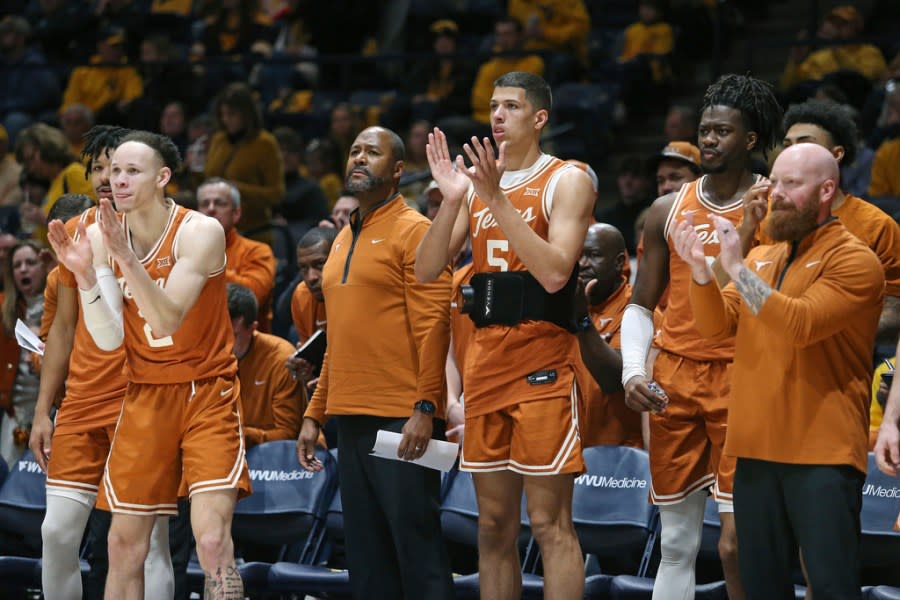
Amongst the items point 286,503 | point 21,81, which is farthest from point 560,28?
point 286,503

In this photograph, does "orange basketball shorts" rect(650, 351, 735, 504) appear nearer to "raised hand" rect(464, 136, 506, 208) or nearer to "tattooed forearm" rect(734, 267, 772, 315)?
"tattooed forearm" rect(734, 267, 772, 315)

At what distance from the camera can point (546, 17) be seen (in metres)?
11.9

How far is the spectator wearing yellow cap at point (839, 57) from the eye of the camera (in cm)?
1051

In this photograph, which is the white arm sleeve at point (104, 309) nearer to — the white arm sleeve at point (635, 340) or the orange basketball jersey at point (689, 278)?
the white arm sleeve at point (635, 340)

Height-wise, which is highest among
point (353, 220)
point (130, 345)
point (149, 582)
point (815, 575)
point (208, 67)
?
point (208, 67)

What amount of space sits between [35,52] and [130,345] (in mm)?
9490

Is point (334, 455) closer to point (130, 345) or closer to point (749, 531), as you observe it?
point (130, 345)

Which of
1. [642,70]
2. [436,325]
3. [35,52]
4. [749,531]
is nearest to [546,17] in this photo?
[642,70]

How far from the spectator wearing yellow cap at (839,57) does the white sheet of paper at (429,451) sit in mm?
5903

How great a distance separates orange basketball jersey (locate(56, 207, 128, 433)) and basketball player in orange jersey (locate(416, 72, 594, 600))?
1.45m

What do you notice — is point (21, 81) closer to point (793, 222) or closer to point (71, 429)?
point (71, 429)

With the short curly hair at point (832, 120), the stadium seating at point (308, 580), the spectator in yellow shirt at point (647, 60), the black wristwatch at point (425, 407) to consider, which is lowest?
the stadium seating at point (308, 580)

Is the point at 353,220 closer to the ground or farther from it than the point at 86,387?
farther from it

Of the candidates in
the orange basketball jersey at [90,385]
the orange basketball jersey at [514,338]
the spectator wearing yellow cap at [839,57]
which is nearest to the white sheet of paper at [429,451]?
the orange basketball jersey at [514,338]
